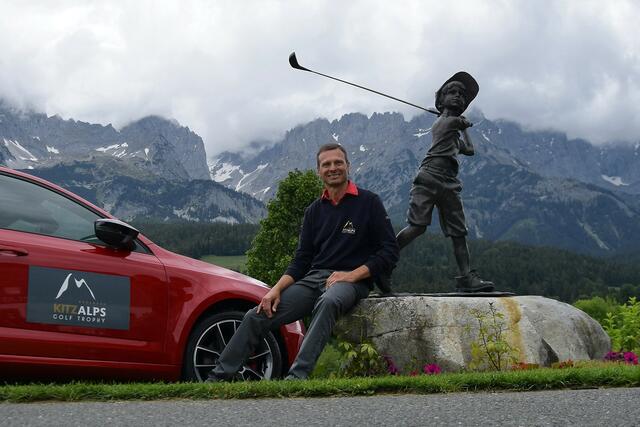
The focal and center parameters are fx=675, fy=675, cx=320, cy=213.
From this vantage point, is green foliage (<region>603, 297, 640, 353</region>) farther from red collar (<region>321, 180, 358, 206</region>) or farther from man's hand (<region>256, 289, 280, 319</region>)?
man's hand (<region>256, 289, 280, 319</region>)

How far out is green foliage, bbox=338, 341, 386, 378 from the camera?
23.3ft

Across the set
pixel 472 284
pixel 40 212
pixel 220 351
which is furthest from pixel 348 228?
pixel 472 284

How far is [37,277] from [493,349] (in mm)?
4598

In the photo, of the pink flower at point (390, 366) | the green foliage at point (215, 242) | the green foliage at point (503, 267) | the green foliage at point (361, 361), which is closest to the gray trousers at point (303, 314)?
the green foliage at point (361, 361)

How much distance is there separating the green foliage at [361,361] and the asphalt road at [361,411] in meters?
2.00

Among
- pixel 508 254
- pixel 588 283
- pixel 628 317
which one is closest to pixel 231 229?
pixel 508 254

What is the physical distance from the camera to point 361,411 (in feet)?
14.4

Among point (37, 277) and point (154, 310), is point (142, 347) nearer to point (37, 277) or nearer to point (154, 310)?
point (154, 310)

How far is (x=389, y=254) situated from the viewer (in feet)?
21.9

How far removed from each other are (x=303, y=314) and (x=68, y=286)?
2.21 meters

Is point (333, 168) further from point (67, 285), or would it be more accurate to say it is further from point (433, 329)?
point (67, 285)

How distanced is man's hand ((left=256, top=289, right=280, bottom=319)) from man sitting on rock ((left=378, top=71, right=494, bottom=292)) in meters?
4.08

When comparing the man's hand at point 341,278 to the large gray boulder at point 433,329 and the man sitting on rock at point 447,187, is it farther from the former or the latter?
the man sitting on rock at point 447,187

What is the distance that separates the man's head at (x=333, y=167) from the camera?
673 centimetres
